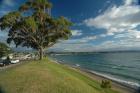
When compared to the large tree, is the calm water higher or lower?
lower

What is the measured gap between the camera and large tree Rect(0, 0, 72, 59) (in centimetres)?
3928

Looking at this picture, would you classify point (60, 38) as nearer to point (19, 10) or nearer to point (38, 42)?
point (38, 42)

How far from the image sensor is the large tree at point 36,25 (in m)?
39.3

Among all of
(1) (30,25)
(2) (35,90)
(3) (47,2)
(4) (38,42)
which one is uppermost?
(3) (47,2)

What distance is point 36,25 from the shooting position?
1571 inches

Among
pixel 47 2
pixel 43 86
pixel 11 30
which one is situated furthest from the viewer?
pixel 47 2

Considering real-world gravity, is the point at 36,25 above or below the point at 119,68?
above

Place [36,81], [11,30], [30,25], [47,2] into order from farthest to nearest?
1. [47,2]
2. [11,30]
3. [30,25]
4. [36,81]

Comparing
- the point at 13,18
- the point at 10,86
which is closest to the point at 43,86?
the point at 10,86

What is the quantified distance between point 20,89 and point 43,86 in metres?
1.86

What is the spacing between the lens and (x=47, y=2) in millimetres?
43281

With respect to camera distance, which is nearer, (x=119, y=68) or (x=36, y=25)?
(x=36, y=25)

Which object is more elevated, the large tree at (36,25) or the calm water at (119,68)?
the large tree at (36,25)

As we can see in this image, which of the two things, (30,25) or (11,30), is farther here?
(11,30)
